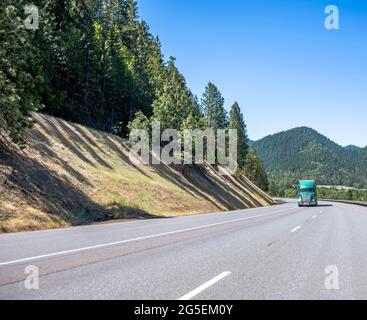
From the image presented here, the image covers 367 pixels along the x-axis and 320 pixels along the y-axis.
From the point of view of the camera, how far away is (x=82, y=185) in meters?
29.3

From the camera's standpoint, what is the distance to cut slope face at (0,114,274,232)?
21703 millimetres

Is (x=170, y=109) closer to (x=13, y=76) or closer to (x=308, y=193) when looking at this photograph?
(x=308, y=193)

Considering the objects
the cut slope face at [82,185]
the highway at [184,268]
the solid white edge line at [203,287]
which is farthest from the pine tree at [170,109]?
the solid white edge line at [203,287]

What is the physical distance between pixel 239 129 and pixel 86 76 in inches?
1883

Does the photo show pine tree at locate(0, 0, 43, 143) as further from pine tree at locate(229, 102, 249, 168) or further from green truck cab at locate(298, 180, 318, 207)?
pine tree at locate(229, 102, 249, 168)

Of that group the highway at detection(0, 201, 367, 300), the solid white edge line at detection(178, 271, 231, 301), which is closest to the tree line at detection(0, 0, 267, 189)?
the highway at detection(0, 201, 367, 300)

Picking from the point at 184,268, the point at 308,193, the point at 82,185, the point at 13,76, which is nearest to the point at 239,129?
the point at 308,193

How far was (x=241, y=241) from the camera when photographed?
13.6 metres

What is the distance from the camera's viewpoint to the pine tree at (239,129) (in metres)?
96.2

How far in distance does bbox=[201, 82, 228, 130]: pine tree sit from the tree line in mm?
193
